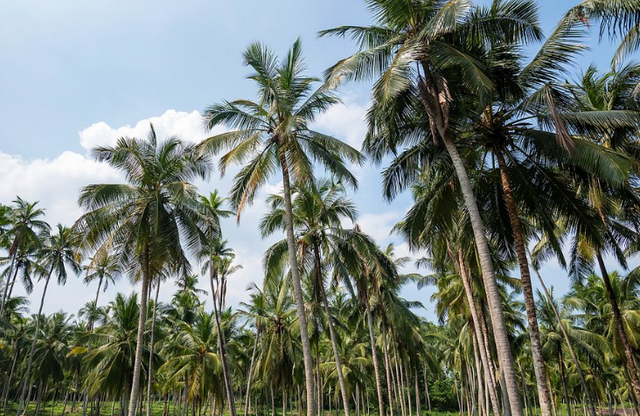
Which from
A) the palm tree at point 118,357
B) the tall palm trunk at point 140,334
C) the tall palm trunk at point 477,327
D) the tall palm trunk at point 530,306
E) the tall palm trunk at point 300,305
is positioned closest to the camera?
the tall palm trunk at point 530,306

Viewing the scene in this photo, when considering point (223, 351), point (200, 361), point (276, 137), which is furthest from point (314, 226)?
point (200, 361)

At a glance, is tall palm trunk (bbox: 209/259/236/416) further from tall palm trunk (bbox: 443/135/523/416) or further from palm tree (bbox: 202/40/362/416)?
tall palm trunk (bbox: 443/135/523/416)

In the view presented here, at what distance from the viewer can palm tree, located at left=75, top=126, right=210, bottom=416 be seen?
546 inches

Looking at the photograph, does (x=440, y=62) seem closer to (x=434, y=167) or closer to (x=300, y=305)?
(x=434, y=167)

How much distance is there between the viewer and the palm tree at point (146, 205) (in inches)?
546

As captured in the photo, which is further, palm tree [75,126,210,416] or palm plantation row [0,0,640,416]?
palm tree [75,126,210,416]

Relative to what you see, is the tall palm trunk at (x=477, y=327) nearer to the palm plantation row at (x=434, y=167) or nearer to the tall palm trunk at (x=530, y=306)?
the palm plantation row at (x=434, y=167)

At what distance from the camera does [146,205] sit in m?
14.2

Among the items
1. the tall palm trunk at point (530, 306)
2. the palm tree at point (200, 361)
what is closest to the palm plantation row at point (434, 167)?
the tall palm trunk at point (530, 306)

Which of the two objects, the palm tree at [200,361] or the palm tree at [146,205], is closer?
the palm tree at [146,205]

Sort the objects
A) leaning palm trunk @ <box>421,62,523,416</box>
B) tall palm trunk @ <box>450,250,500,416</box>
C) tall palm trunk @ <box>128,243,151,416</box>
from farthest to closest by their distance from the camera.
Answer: tall palm trunk @ <box>450,250,500,416</box>
tall palm trunk @ <box>128,243,151,416</box>
leaning palm trunk @ <box>421,62,523,416</box>

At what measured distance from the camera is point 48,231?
2966 centimetres

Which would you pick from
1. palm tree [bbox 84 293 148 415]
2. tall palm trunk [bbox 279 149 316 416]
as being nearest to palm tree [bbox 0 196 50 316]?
palm tree [bbox 84 293 148 415]

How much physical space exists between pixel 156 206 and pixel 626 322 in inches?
916
